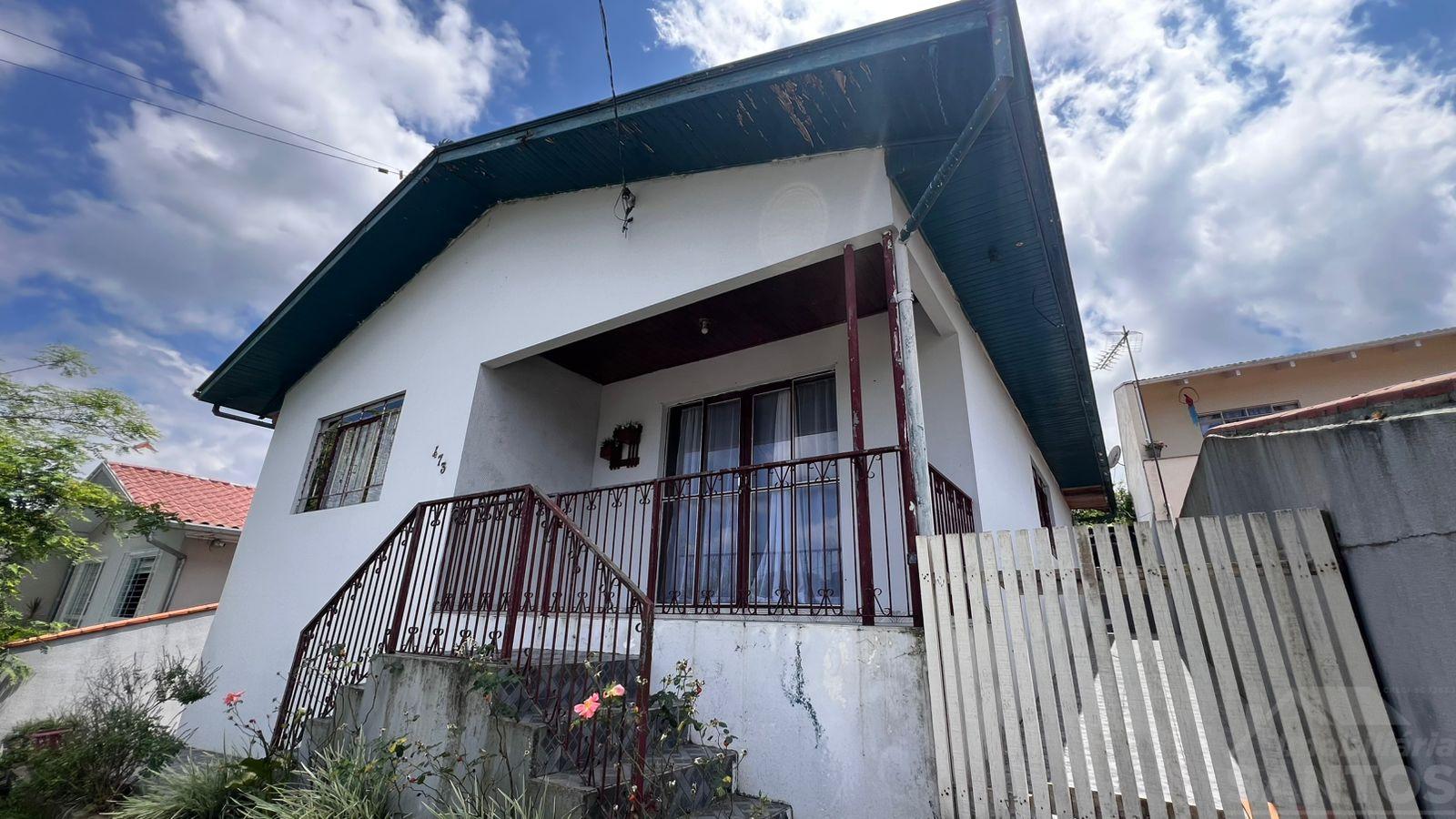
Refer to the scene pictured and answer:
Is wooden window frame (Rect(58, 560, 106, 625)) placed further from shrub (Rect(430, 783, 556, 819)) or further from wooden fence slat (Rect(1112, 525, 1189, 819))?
wooden fence slat (Rect(1112, 525, 1189, 819))

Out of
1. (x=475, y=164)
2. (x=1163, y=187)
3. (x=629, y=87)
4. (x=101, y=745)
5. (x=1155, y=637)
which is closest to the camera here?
(x=1155, y=637)

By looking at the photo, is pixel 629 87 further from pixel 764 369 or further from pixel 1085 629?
pixel 1085 629

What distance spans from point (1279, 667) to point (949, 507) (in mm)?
1993

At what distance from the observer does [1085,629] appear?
237cm

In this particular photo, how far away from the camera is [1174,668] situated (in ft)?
6.97

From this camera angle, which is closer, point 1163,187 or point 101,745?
point 101,745

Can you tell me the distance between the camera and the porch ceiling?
4824mm

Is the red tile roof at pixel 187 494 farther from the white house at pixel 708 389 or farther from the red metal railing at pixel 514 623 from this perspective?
the red metal railing at pixel 514 623

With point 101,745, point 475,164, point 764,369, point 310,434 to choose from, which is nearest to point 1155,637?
point 764,369

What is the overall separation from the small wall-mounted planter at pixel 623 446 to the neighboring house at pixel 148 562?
8.71 m

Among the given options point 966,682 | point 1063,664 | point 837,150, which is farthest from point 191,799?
point 837,150

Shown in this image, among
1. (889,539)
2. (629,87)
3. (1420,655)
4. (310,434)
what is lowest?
(1420,655)

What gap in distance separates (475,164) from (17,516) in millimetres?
7566

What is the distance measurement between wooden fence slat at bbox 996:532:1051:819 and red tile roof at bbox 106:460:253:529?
1252cm
